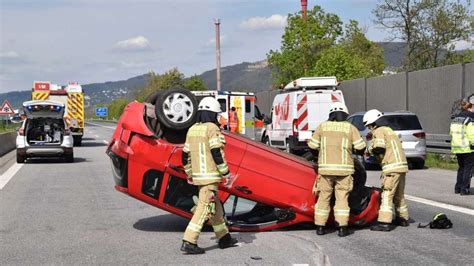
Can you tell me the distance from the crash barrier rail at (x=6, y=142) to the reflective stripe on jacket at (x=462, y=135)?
19.0 metres

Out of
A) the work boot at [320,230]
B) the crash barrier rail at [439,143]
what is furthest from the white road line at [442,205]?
the crash barrier rail at [439,143]

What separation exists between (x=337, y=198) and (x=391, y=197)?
88cm

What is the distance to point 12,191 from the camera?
539 inches

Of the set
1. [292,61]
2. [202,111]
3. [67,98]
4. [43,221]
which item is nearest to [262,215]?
[202,111]

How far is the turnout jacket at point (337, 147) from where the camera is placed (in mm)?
8078

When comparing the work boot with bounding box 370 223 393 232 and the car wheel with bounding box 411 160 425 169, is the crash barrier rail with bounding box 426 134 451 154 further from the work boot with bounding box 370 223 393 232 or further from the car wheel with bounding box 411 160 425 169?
the work boot with bounding box 370 223 393 232

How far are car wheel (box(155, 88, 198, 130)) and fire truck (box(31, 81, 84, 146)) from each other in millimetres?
24361

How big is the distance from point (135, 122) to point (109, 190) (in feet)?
18.9

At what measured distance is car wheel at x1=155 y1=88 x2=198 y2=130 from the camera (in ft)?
27.0

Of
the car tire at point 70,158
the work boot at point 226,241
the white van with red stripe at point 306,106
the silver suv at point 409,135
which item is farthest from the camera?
the car tire at point 70,158

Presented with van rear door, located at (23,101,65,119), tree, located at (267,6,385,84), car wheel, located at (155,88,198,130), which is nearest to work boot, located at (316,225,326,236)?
car wheel, located at (155,88,198,130)

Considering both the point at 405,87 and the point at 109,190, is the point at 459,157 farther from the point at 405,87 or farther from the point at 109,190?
the point at 405,87

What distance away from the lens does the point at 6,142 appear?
28.4 m

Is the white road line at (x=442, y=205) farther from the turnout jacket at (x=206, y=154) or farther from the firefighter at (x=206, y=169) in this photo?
the turnout jacket at (x=206, y=154)
